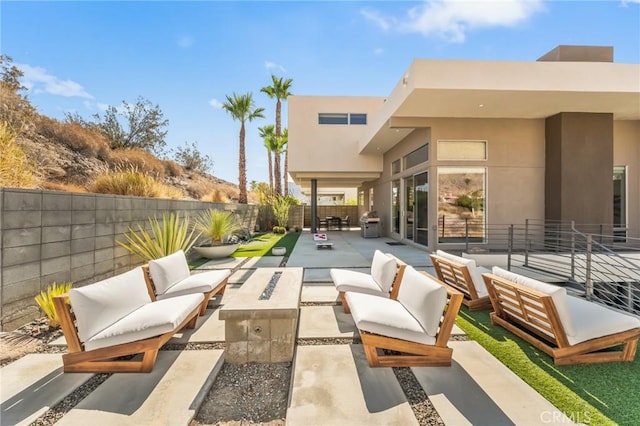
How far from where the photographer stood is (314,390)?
7.14 feet

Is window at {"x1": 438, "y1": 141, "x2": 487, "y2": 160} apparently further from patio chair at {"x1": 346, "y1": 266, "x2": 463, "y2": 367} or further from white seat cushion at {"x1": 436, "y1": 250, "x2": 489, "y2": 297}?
patio chair at {"x1": 346, "y1": 266, "x2": 463, "y2": 367}

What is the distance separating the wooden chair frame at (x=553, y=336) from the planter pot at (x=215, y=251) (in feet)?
20.7

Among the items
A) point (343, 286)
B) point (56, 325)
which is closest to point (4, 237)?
point (56, 325)

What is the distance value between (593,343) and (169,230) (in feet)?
20.9

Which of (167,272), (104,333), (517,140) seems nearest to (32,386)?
(104,333)

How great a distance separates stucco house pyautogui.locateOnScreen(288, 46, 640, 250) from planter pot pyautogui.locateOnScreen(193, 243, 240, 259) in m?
5.87

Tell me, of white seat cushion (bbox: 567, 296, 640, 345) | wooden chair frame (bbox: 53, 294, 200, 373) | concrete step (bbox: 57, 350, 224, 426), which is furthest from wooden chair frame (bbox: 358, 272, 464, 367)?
wooden chair frame (bbox: 53, 294, 200, 373)

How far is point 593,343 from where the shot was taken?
8.61ft

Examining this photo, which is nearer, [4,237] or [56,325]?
[4,237]

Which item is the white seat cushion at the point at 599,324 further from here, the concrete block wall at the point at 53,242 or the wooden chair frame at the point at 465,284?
the concrete block wall at the point at 53,242

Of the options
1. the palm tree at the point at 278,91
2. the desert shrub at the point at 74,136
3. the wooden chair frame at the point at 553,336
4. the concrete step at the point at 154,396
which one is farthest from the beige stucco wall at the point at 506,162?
the desert shrub at the point at 74,136

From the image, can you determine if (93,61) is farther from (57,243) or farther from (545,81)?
(545,81)

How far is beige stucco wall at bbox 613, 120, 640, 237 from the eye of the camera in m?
8.41

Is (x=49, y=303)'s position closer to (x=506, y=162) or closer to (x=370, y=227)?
(x=506, y=162)
